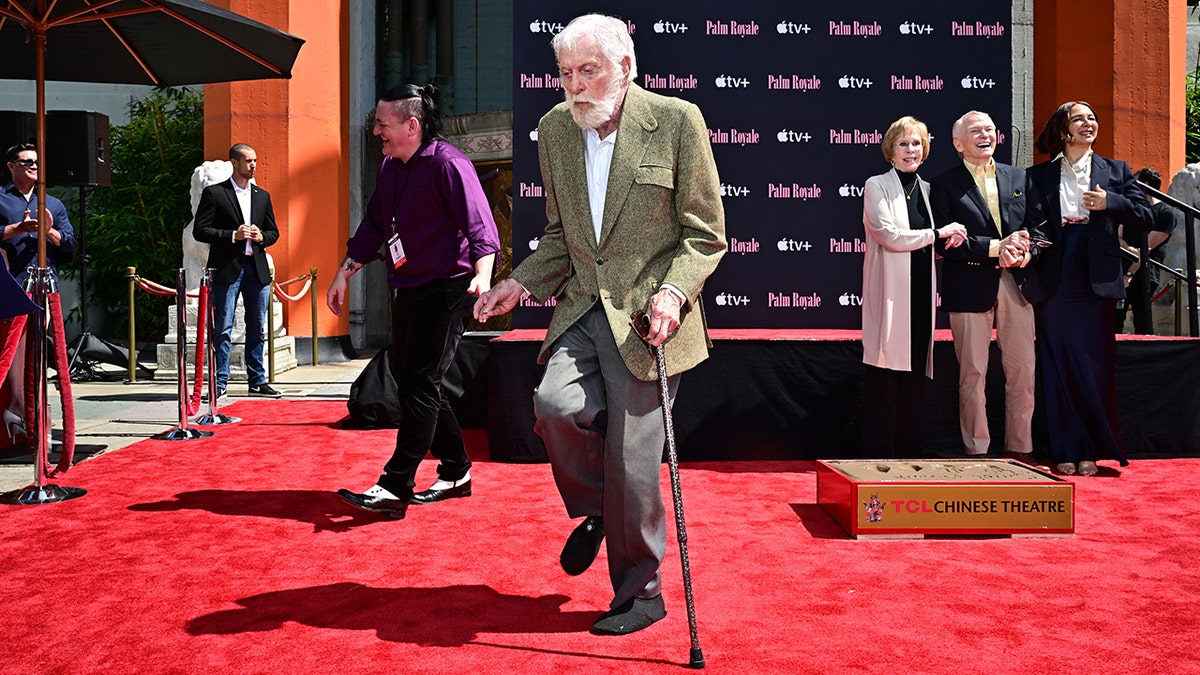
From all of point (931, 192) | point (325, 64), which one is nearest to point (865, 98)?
point (931, 192)

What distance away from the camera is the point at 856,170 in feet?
21.5

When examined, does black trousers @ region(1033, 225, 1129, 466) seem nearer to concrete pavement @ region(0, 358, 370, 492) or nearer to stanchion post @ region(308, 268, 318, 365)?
concrete pavement @ region(0, 358, 370, 492)

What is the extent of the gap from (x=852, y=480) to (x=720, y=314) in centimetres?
290

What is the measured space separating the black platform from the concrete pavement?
2.12 m

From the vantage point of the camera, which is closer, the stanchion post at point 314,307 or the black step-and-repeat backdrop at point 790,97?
the black step-and-repeat backdrop at point 790,97

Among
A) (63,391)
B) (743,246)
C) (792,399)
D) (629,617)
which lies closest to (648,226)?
(629,617)

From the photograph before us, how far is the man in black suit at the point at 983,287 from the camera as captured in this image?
5.01 m

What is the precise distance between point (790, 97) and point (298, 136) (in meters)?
6.55

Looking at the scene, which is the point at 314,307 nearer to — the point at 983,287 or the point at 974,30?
the point at 974,30

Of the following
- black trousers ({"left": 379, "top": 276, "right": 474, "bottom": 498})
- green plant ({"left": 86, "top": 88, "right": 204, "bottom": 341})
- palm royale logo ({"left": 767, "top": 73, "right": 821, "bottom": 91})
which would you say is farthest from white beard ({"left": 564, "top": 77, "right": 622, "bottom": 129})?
green plant ({"left": 86, "top": 88, "right": 204, "bottom": 341})

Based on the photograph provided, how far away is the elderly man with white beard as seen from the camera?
101 inches

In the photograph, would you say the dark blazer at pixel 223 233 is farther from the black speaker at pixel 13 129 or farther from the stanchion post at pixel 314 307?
the stanchion post at pixel 314 307

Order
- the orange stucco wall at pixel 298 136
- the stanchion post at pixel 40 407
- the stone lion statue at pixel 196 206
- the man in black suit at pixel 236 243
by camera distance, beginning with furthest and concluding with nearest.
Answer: the orange stucco wall at pixel 298 136 → the stone lion statue at pixel 196 206 → the man in black suit at pixel 236 243 → the stanchion post at pixel 40 407

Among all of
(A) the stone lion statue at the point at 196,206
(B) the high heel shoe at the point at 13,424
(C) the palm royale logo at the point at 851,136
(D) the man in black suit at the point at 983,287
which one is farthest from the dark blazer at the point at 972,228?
(A) the stone lion statue at the point at 196,206
